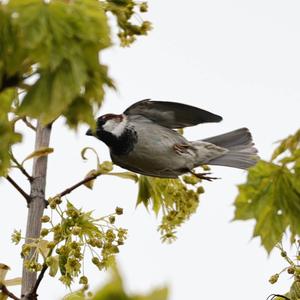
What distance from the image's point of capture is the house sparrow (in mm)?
4363

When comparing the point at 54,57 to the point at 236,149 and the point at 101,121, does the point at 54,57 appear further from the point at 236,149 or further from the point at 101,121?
the point at 236,149

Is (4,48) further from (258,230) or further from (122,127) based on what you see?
(122,127)

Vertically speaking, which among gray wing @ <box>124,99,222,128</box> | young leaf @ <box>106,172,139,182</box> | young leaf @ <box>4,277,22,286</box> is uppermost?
gray wing @ <box>124,99,222,128</box>

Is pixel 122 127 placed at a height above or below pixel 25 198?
above

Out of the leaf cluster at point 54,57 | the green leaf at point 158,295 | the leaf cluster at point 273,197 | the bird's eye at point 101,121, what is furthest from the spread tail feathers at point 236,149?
the green leaf at point 158,295

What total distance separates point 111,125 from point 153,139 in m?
0.27

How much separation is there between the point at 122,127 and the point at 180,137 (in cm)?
44

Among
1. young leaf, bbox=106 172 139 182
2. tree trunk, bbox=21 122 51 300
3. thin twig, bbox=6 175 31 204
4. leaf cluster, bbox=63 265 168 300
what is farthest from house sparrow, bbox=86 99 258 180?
leaf cluster, bbox=63 265 168 300

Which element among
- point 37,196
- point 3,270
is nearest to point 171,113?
point 37,196

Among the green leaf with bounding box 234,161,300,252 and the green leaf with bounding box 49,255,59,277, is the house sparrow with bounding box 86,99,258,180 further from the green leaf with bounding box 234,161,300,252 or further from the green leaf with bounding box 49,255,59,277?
the green leaf with bounding box 234,161,300,252

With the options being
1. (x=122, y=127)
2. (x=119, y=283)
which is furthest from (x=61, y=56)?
(x=122, y=127)

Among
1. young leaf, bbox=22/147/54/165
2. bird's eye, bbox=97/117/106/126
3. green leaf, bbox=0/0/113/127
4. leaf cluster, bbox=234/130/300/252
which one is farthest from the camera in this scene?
bird's eye, bbox=97/117/106/126

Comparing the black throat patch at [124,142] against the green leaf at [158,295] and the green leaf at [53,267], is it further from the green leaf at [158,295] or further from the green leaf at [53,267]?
the green leaf at [158,295]

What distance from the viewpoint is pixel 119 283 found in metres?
0.95
